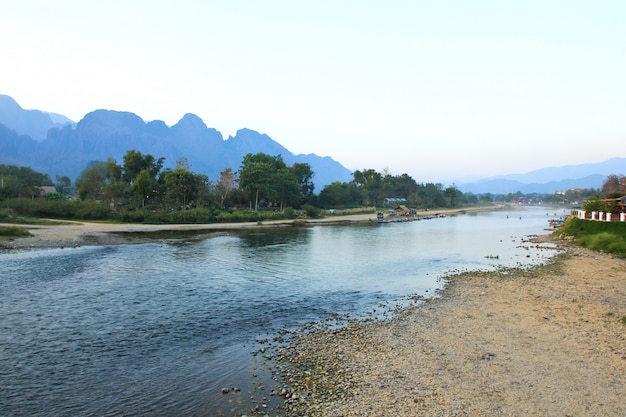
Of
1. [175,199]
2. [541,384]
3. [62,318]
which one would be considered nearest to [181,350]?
[62,318]

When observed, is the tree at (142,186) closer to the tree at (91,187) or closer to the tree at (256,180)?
the tree at (91,187)

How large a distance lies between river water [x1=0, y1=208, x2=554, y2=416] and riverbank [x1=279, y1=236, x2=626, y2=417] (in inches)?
61.6

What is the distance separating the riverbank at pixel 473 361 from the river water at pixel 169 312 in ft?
5.14

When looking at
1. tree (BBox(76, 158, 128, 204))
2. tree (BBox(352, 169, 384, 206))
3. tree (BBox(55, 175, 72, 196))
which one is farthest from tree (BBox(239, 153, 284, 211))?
tree (BBox(55, 175, 72, 196))

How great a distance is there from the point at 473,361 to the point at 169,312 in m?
12.9

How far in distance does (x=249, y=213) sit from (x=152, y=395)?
6901 cm

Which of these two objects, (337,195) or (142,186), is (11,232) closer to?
(142,186)

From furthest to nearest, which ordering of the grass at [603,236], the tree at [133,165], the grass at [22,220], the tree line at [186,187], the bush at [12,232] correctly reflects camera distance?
the tree at [133,165] < the tree line at [186,187] < the grass at [22,220] < the bush at [12,232] < the grass at [603,236]

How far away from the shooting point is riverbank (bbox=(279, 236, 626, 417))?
9016 mm

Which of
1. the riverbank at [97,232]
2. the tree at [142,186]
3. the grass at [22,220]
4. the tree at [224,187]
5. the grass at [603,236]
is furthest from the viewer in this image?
the tree at [224,187]

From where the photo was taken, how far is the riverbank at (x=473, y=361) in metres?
9.02

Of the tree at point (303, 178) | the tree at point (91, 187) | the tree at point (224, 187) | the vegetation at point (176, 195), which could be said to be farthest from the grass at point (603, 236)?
the tree at point (91, 187)

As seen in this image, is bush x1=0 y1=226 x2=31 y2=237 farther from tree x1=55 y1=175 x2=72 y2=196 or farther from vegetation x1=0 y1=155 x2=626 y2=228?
tree x1=55 y1=175 x2=72 y2=196

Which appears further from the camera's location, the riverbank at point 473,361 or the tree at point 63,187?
the tree at point 63,187
